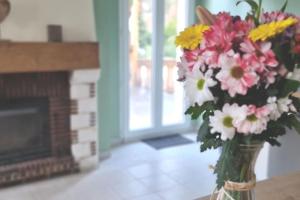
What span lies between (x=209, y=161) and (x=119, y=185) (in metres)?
1.06

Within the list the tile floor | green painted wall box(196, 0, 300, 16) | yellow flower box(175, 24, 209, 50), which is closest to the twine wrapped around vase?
yellow flower box(175, 24, 209, 50)

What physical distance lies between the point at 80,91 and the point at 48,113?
0.37 metres

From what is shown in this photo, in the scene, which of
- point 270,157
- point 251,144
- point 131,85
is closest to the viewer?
point 251,144

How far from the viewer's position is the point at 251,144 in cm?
76

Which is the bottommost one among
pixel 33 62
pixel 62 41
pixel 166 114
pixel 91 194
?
pixel 91 194

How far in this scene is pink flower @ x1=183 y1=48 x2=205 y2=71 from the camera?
75cm

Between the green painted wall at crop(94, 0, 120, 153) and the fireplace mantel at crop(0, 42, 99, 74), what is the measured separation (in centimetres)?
46

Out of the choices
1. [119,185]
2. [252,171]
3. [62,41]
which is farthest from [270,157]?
[62,41]

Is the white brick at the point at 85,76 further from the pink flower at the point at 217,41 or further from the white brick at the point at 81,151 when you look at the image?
the pink flower at the point at 217,41

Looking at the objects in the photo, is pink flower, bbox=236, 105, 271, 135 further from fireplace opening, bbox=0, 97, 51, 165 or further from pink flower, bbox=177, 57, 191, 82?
fireplace opening, bbox=0, 97, 51, 165

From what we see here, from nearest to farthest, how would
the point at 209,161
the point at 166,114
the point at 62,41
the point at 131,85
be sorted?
the point at 62,41
the point at 209,161
the point at 131,85
the point at 166,114

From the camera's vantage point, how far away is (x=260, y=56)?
0.68 m

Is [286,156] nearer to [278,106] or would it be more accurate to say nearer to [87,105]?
[87,105]

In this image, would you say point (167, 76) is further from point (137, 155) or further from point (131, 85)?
point (137, 155)
